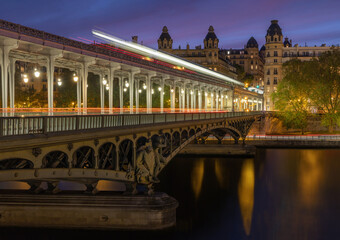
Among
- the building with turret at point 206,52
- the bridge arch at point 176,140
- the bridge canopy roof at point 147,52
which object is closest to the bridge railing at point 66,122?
the bridge arch at point 176,140

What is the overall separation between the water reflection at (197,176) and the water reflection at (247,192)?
411cm

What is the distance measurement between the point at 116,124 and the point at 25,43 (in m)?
6.81

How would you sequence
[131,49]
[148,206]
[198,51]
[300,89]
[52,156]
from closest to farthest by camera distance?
1. [52,156]
2. [148,206]
3. [131,49]
4. [300,89]
5. [198,51]

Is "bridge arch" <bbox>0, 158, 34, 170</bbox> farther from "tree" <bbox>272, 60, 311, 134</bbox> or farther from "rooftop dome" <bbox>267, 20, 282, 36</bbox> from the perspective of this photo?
"rooftop dome" <bbox>267, 20, 282, 36</bbox>

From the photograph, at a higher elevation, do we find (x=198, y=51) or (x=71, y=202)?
(x=198, y=51)

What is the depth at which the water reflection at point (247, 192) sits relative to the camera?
102 feet

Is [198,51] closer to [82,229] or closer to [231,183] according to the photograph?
[231,183]

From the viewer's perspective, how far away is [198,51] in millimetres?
157500

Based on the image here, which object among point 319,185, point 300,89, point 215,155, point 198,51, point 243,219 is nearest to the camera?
point 243,219

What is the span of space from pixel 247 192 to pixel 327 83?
5404cm

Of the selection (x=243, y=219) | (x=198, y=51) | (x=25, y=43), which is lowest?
(x=243, y=219)

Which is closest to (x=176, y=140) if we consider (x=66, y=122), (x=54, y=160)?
(x=54, y=160)

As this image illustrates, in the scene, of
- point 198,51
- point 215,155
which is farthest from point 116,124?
point 198,51

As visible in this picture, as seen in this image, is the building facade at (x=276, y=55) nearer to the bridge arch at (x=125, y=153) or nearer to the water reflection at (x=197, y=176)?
the water reflection at (x=197, y=176)
